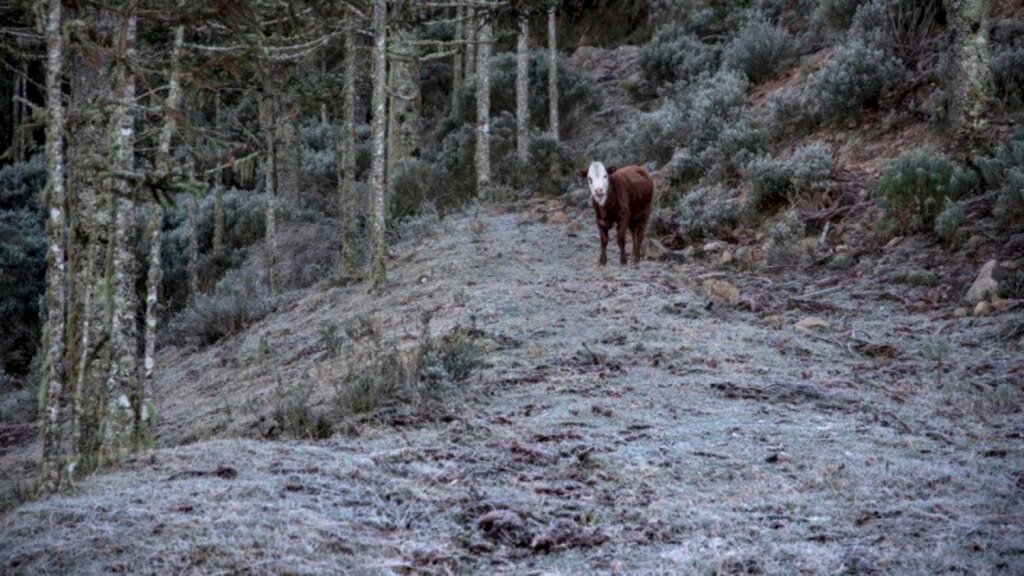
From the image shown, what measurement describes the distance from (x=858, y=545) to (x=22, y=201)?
2756cm

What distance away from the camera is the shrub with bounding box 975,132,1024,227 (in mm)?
9703

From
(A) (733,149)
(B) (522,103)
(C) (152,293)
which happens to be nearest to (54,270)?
(C) (152,293)

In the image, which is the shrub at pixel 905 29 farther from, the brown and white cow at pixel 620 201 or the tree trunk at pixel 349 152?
the tree trunk at pixel 349 152

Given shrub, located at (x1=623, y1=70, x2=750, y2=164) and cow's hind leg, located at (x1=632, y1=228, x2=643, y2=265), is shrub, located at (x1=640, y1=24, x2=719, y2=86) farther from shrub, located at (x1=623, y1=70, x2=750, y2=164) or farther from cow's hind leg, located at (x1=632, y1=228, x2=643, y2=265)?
cow's hind leg, located at (x1=632, y1=228, x2=643, y2=265)

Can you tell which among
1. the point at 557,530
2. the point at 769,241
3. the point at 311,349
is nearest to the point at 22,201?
the point at 311,349

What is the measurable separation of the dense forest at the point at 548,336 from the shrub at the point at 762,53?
0.26 feet

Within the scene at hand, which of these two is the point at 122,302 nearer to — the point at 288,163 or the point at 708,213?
the point at 708,213

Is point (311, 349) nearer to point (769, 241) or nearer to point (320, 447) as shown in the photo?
point (320, 447)

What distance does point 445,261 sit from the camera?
1324 cm

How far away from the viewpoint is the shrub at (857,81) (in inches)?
548

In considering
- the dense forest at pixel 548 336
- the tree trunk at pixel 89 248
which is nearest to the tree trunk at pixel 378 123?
the dense forest at pixel 548 336

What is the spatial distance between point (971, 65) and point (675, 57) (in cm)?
1266

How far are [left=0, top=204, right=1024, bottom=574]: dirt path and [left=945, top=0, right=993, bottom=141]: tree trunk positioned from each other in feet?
12.0

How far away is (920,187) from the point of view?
35.3 ft
